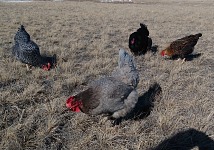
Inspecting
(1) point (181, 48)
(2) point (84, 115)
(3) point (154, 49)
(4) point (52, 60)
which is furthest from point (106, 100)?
(3) point (154, 49)

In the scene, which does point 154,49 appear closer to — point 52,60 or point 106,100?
point 52,60

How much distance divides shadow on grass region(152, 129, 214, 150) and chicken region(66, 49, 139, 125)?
0.78 m

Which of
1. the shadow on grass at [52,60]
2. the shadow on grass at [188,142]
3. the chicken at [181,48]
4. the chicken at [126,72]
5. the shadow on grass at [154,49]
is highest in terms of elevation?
the chicken at [126,72]

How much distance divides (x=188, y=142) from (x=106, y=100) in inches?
56.7

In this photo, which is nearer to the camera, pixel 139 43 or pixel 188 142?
pixel 188 142

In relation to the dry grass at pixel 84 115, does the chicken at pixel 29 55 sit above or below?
above

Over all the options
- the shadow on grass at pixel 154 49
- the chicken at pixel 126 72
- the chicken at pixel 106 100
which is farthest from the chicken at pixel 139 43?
the chicken at pixel 106 100

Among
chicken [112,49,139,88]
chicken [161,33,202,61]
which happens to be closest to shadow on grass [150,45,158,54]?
chicken [161,33,202,61]

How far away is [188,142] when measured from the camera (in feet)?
12.6

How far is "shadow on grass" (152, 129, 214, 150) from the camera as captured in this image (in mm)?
3715

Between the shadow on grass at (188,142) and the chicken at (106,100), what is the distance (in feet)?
2.57

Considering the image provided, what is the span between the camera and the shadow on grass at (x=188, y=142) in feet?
12.2

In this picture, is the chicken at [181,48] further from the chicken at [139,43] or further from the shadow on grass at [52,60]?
the shadow on grass at [52,60]

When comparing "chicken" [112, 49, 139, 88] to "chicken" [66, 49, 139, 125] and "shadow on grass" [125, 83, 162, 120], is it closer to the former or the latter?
"chicken" [66, 49, 139, 125]
